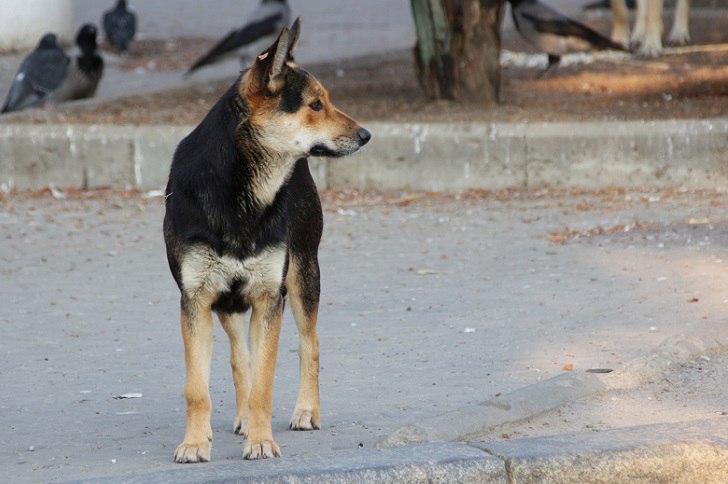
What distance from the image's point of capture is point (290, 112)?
16.3 ft

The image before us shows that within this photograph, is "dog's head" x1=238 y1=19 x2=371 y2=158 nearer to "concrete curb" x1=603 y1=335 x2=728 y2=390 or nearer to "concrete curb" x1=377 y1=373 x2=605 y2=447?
"concrete curb" x1=377 y1=373 x2=605 y2=447

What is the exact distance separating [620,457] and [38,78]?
10157mm

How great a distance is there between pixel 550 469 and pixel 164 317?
3.31 meters

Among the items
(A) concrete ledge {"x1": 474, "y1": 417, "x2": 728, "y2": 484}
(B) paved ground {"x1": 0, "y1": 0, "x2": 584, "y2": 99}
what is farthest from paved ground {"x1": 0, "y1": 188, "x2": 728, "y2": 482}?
(B) paved ground {"x1": 0, "y1": 0, "x2": 584, "y2": 99}

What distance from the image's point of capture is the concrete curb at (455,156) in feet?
35.0

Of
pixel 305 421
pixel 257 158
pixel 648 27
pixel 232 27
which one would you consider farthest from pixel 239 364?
pixel 232 27

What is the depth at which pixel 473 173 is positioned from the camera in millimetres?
10945

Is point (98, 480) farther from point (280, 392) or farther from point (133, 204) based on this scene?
point (133, 204)

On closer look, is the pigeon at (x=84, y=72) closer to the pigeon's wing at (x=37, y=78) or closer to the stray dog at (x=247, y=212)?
the pigeon's wing at (x=37, y=78)

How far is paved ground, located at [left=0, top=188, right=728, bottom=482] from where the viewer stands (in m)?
5.33

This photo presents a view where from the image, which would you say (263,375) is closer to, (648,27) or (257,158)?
(257,158)

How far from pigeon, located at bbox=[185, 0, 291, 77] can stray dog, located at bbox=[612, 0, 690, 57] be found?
13.2 feet

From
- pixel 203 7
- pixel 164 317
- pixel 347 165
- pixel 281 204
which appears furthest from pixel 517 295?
pixel 203 7

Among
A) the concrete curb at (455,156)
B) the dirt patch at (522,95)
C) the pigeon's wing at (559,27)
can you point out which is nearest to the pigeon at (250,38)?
the dirt patch at (522,95)
